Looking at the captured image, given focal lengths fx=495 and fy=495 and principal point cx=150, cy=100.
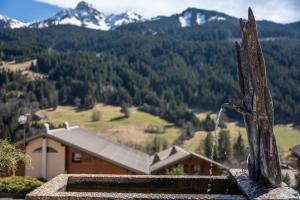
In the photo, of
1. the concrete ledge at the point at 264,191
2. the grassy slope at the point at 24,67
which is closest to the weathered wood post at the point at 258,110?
the concrete ledge at the point at 264,191

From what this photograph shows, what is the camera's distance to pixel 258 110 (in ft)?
35.5

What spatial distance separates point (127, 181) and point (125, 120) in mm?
137168

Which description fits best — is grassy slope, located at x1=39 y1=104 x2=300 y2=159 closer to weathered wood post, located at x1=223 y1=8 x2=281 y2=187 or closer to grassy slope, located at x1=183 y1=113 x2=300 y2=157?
grassy slope, located at x1=183 y1=113 x2=300 y2=157

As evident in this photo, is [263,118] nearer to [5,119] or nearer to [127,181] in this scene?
[127,181]

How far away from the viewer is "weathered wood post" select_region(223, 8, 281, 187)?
10617mm

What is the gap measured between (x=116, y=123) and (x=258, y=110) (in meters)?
135

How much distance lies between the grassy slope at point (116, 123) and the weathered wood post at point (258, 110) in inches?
4116

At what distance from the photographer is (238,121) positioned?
164 meters

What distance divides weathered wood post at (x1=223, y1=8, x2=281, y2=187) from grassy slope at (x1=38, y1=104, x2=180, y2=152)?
10454cm

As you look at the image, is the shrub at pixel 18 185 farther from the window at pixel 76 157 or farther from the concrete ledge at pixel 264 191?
the concrete ledge at pixel 264 191

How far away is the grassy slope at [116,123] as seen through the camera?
427 feet

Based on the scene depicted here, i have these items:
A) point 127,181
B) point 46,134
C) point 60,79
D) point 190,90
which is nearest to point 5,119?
point 46,134

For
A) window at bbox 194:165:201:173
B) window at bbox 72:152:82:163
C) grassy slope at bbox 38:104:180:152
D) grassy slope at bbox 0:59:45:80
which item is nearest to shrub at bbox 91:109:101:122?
grassy slope at bbox 38:104:180:152

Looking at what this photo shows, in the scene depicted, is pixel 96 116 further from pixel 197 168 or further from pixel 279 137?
pixel 197 168
